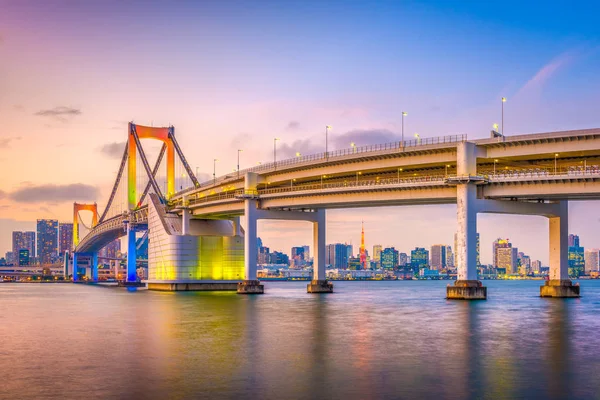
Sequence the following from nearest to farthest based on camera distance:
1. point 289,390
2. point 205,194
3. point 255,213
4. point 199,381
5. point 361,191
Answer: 1. point 289,390
2. point 199,381
3. point 361,191
4. point 255,213
5. point 205,194

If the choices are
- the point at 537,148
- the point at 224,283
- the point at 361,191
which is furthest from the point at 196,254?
the point at 537,148

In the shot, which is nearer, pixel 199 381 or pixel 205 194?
pixel 199 381

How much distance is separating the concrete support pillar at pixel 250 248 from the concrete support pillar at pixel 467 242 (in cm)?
2819

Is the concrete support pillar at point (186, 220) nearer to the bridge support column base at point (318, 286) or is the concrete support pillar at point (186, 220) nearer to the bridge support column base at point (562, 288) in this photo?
the bridge support column base at point (318, 286)

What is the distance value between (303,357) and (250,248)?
58626 mm

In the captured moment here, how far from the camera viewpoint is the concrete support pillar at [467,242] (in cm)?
6481

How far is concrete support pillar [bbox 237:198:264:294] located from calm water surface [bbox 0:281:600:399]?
3345cm

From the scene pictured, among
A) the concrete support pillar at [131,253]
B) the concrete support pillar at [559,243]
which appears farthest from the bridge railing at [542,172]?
the concrete support pillar at [131,253]

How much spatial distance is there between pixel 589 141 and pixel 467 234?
506 inches

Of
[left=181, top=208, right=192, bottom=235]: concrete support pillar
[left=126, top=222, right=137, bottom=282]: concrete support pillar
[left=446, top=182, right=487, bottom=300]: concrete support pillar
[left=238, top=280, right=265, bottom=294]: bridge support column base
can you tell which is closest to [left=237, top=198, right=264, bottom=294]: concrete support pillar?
[left=238, top=280, right=265, bottom=294]: bridge support column base

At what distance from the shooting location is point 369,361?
29766 mm

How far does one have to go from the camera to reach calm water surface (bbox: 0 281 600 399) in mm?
23344

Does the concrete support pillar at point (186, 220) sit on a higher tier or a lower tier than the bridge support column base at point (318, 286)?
higher

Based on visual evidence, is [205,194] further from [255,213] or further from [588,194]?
[588,194]
